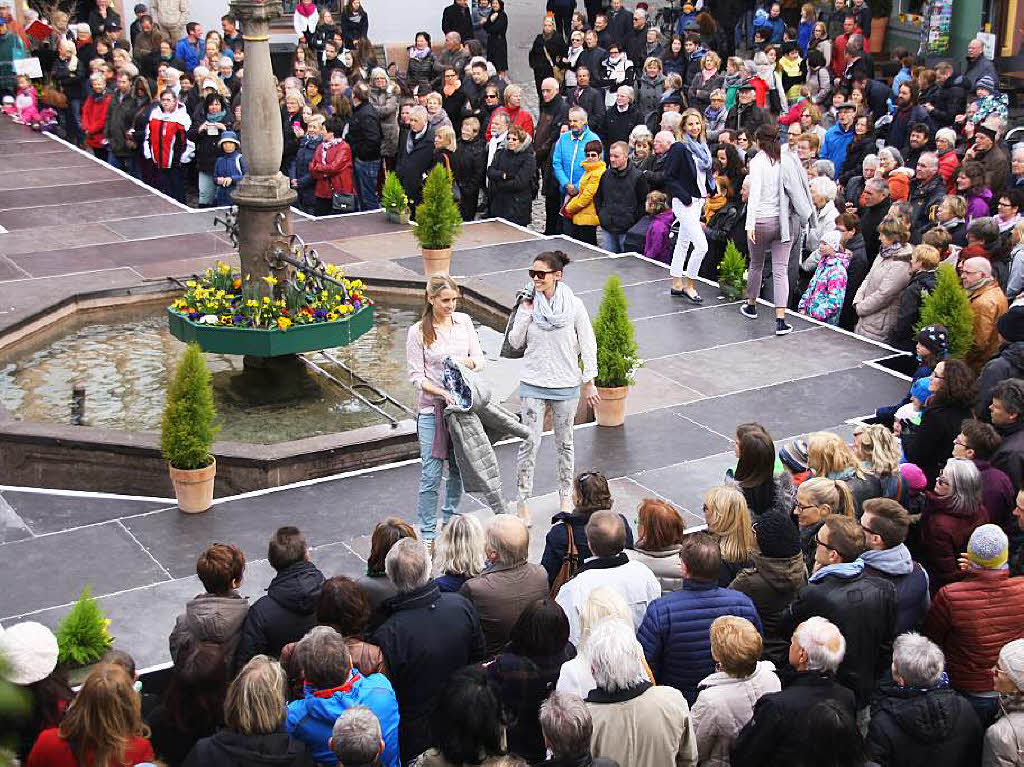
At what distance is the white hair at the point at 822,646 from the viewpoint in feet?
19.6

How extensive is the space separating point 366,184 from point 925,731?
1416cm

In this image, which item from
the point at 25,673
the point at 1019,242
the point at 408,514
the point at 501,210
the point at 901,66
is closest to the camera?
the point at 25,673

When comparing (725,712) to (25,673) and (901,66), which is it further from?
(901,66)

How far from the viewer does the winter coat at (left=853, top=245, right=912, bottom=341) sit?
12.7 meters

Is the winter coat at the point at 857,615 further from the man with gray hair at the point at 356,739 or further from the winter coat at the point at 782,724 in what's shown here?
the man with gray hair at the point at 356,739

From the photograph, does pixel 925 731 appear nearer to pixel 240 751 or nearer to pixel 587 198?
pixel 240 751

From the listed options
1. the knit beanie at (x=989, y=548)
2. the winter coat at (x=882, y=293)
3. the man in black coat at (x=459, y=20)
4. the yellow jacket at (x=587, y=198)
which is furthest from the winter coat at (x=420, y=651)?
the man in black coat at (x=459, y=20)

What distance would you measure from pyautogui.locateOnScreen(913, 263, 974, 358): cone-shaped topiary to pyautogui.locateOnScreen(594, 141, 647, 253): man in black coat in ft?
16.7

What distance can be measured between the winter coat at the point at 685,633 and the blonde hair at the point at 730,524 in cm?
91

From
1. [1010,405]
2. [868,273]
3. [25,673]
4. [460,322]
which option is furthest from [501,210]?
[25,673]

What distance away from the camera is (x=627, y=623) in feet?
19.9

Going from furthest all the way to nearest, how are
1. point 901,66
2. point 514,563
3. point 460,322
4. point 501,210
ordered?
point 901,66 < point 501,210 < point 460,322 < point 514,563

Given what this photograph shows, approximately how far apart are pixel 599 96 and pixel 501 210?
3.48 m

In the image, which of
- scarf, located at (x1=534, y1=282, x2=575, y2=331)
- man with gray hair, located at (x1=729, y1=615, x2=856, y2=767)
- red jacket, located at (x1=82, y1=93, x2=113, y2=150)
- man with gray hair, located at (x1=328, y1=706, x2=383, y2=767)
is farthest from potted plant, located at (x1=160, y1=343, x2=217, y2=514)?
red jacket, located at (x1=82, y1=93, x2=113, y2=150)
